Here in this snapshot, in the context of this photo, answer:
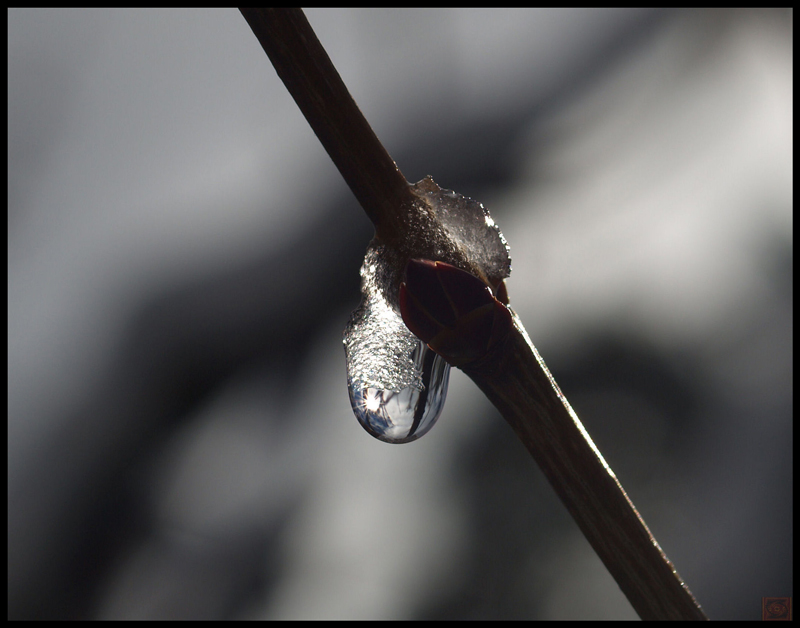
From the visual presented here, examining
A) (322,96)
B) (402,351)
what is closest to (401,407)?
(402,351)

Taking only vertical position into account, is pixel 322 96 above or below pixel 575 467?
above

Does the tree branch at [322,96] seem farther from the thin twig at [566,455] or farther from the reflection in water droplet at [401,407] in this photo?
the reflection in water droplet at [401,407]

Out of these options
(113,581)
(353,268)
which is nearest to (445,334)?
(353,268)

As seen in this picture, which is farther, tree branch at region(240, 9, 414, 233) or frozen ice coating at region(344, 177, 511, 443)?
frozen ice coating at region(344, 177, 511, 443)

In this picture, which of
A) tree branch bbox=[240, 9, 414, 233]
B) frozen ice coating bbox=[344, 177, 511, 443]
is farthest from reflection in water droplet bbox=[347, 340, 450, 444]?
tree branch bbox=[240, 9, 414, 233]

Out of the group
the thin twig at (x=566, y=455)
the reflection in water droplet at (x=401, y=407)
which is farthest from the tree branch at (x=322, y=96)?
the reflection in water droplet at (x=401, y=407)

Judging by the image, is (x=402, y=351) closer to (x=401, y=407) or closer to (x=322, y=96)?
(x=401, y=407)

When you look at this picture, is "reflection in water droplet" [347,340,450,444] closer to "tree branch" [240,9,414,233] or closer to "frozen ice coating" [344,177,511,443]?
"frozen ice coating" [344,177,511,443]
